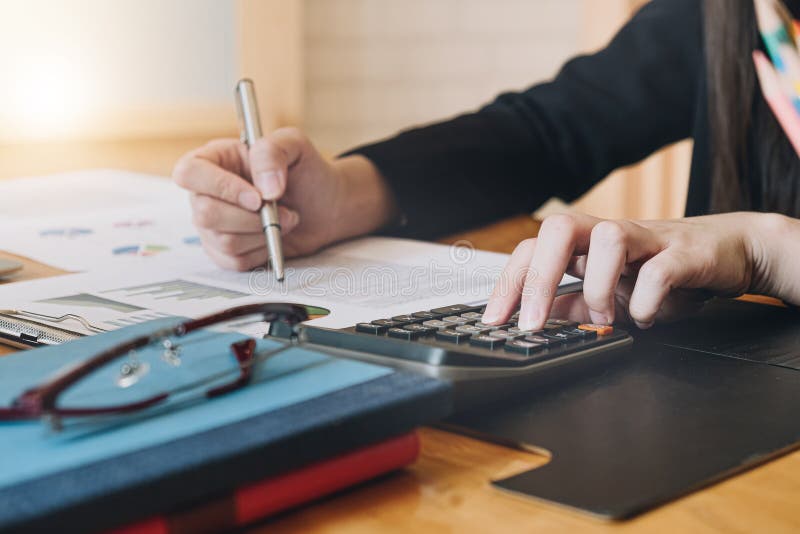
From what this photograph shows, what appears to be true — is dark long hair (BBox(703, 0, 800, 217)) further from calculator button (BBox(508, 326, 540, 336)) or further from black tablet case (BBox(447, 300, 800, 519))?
calculator button (BBox(508, 326, 540, 336))

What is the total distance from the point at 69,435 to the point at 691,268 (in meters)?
0.42

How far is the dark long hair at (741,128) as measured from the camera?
37.9 inches

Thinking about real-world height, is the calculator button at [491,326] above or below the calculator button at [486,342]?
above

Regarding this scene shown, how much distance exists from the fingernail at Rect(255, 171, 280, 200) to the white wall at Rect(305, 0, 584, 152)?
1841 millimetres

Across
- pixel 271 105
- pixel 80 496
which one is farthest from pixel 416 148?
pixel 271 105

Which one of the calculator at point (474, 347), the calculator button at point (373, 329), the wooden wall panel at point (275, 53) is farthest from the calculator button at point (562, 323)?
the wooden wall panel at point (275, 53)

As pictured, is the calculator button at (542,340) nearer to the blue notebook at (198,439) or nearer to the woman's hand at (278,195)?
the blue notebook at (198,439)

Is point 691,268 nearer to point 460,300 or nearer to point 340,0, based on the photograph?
point 460,300

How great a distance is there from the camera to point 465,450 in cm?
47

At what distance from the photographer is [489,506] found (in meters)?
0.40

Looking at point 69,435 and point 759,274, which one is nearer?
point 69,435

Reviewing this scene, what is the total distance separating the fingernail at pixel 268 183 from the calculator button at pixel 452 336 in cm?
40

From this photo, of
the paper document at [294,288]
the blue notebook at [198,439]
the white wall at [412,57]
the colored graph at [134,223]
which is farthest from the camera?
the white wall at [412,57]

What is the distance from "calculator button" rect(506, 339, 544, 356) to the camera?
53 cm
